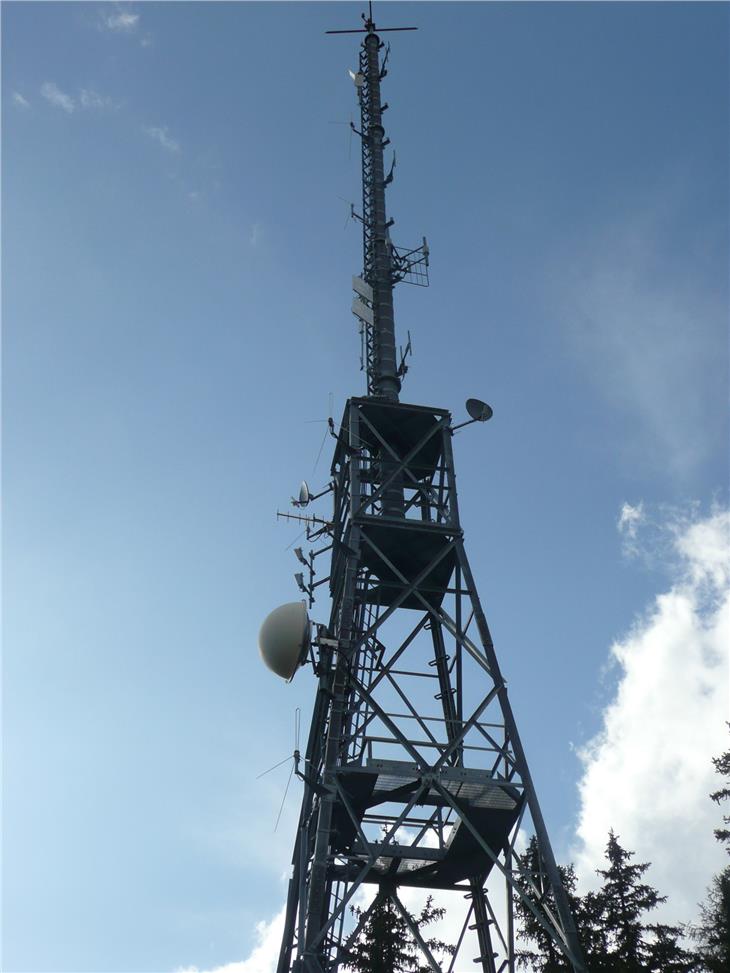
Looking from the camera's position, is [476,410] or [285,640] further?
[476,410]

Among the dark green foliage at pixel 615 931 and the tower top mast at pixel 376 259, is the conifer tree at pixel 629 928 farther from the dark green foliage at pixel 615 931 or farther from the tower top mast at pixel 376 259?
the tower top mast at pixel 376 259

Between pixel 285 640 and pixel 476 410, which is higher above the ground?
pixel 476 410

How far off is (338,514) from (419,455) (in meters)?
2.37

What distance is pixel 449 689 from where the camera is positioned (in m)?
20.4

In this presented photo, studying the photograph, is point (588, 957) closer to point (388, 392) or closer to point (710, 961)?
point (710, 961)

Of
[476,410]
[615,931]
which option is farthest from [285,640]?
[615,931]

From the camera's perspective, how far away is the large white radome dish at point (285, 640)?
1894 centimetres

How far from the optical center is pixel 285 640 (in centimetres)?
1903

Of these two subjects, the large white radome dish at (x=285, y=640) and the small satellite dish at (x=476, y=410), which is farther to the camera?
the small satellite dish at (x=476, y=410)

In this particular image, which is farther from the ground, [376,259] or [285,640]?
[376,259]

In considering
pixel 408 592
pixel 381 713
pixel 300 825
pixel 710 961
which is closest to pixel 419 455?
pixel 408 592

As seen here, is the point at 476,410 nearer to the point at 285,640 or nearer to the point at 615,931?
the point at 285,640

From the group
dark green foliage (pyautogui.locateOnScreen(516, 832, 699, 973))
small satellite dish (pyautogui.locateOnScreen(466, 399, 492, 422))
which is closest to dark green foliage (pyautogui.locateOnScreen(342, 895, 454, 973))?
dark green foliage (pyautogui.locateOnScreen(516, 832, 699, 973))

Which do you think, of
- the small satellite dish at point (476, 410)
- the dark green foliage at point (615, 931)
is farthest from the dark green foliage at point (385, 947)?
the small satellite dish at point (476, 410)
